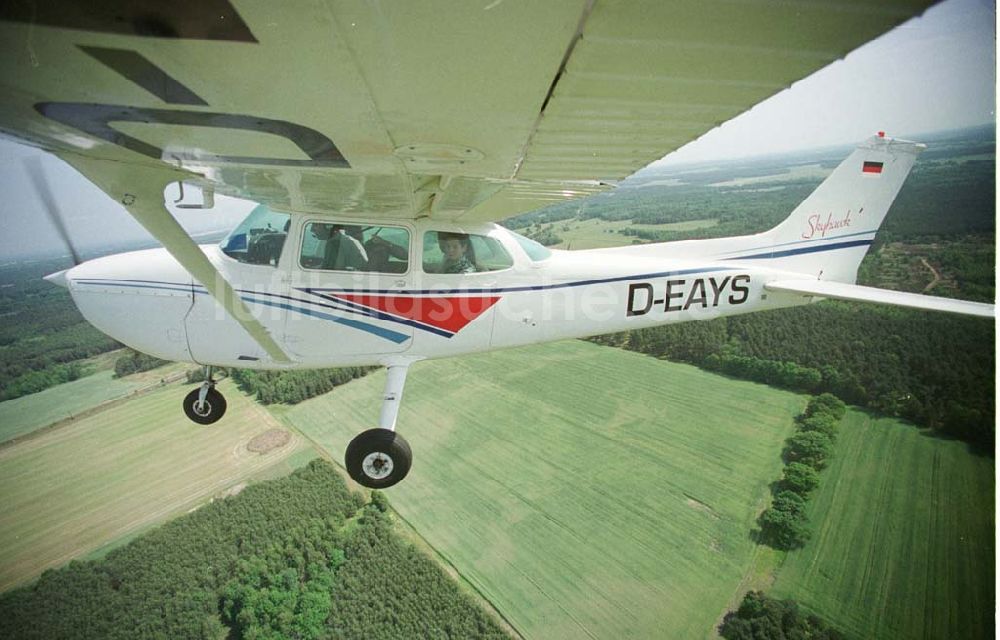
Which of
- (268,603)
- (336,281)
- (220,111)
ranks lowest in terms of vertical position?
(268,603)

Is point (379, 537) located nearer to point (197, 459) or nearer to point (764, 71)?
point (197, 459)

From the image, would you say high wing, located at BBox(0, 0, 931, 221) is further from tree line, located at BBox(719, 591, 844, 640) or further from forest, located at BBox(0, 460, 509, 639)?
tree line, located at BBox(719, 591, 844, 640)

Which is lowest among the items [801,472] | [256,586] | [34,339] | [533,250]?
[256,586]

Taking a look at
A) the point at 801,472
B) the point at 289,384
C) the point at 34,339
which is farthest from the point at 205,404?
the point at 34,339

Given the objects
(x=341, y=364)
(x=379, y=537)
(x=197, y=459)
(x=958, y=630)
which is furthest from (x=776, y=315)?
(x=197, y=459)

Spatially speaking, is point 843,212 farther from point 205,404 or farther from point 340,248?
point 205,404

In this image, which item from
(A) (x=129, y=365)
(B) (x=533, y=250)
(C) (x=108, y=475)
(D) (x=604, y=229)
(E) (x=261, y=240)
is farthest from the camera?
(D) (x=604, y=229)

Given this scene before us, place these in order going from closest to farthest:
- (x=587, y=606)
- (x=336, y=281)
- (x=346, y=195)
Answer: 1. (x=346, y=195)
2. (x=336, y=281)
3. (x=587, y=606)
